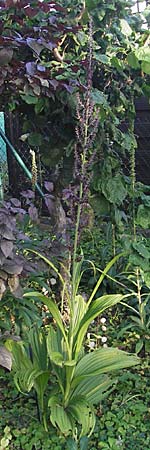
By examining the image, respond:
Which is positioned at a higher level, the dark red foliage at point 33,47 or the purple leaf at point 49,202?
the dark red foliage at point 33,47

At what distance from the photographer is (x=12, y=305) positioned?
1.82 metres

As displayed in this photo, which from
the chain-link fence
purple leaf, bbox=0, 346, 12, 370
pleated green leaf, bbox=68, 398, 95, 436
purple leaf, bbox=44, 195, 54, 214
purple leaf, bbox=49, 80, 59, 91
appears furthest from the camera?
the chain-link fence

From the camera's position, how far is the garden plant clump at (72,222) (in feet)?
5.08

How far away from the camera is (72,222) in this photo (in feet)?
5.43

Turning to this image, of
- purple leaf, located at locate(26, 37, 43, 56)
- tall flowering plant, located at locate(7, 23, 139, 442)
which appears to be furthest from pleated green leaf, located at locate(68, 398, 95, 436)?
purple leaf, located at locate(26, 37, 43, 56)

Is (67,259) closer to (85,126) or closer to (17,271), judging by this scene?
(17,271)

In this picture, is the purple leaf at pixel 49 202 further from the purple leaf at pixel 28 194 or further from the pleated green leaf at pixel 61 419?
the pleated green leaf at pixel 61 419

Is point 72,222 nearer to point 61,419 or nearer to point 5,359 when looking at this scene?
point 5,359

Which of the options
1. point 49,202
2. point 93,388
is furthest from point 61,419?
point 49,202

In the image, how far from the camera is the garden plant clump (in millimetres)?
1550

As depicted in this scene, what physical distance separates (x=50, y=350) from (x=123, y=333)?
0.76 m

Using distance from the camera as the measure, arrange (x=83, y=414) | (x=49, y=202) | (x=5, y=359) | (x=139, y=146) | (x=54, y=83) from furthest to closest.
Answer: (x=139, y=146) → (x=49, y=202) → (x=54, y=83) → (x=83, y=414) → (x=5, y=359)

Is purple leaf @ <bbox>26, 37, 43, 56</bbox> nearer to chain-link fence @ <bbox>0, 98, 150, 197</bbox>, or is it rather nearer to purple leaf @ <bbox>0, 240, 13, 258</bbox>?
purple leaf @ <bbox>0, 240, 13, 258</bbox>

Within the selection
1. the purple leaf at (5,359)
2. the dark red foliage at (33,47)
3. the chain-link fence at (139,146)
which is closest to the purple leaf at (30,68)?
the dark red foliage at (33,47)
